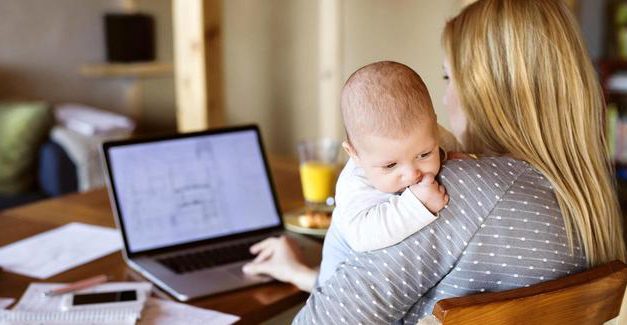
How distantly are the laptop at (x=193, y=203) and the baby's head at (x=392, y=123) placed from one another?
→ 19.8 inches

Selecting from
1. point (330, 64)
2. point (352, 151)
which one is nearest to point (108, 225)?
point (352, 151)

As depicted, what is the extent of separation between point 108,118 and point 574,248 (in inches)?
122

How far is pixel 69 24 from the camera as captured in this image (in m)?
4.16

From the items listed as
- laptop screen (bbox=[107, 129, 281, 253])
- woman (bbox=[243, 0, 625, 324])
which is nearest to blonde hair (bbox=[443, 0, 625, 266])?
woman (bbox=[243, 0, 625, 324])

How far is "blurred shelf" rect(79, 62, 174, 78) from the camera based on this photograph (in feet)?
13.6

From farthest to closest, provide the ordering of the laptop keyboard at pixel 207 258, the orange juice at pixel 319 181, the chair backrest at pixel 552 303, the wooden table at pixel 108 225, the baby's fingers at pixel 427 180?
the orange juice at pixel 319 181
the laptop keyboard at pixel 207 258
the wooden table at pixel 108 225
the baby's fingers at pixel 427 180
the chair backrest at pixel 552 303

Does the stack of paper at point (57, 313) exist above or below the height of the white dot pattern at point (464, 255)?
below

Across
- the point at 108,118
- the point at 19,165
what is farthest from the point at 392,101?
the point at 108,118

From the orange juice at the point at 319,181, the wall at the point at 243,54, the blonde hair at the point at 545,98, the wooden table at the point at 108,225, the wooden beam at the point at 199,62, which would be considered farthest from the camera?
the wall at the point at 243,54

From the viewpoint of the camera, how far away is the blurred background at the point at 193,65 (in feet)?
10.0

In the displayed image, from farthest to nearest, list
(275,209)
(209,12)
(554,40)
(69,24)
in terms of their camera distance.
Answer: (69,24)
(209,12)
(275,209)
(554,40)

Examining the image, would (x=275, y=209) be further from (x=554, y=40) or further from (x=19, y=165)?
(x=19, y=165)

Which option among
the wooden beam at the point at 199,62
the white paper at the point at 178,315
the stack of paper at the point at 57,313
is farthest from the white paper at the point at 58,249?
the wooden beam at the point at 199,62

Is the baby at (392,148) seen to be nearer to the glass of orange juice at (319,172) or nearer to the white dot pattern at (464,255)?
the white dot pattern at (464,255)
